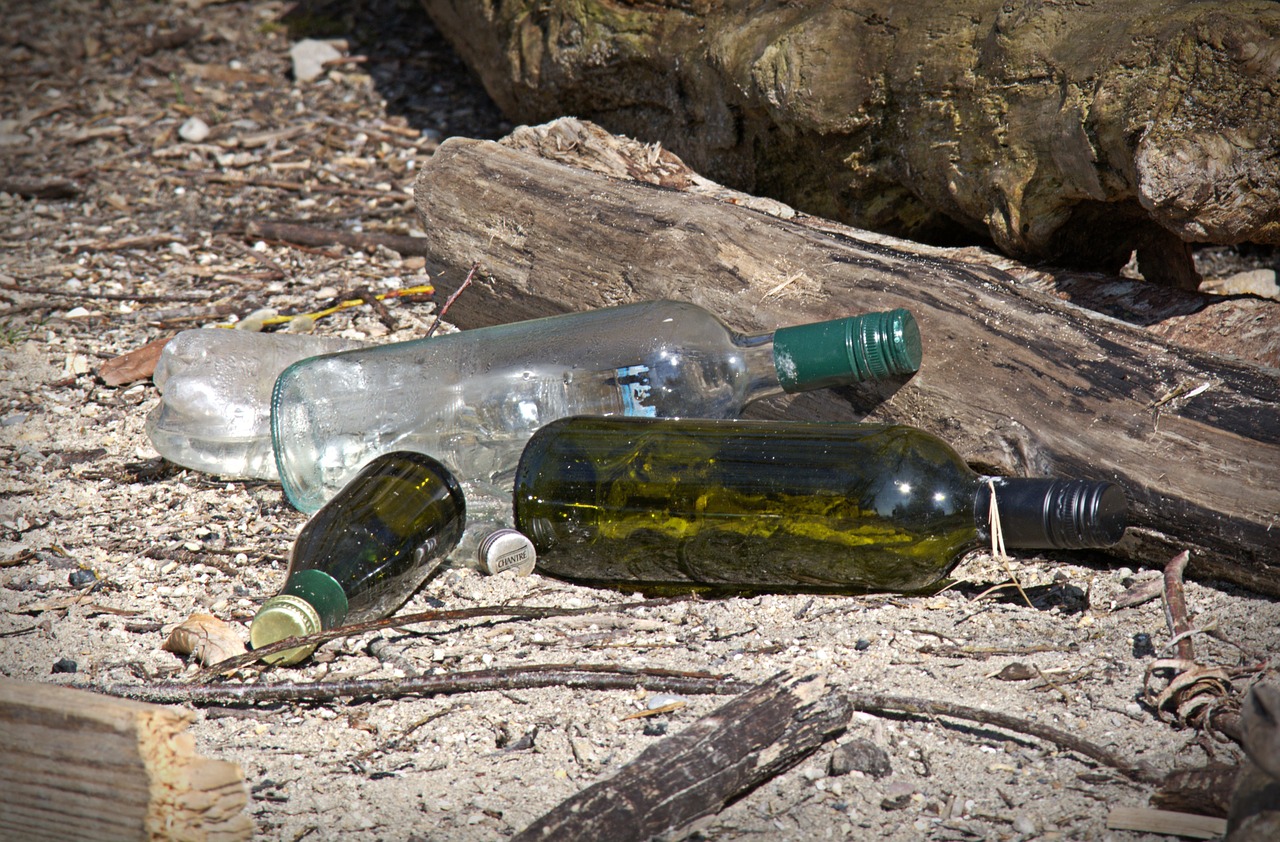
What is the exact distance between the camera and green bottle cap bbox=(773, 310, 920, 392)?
2371 mm

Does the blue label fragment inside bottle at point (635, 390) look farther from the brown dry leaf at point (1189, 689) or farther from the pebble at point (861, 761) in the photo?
the brown dry leaf at point (1189, 689)

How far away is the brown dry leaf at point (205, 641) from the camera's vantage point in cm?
216

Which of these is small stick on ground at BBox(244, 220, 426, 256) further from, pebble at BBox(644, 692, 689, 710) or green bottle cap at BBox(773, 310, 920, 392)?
pebble at BBox(644, 692, 689, 710)

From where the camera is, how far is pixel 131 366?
361 cm

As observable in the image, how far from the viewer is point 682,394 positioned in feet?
8.53

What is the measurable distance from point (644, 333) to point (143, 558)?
1327 mm

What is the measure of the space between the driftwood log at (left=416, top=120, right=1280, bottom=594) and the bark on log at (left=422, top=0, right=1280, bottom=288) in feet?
1.00

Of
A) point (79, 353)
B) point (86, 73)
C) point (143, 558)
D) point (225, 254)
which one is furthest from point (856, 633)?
point (86, 73)

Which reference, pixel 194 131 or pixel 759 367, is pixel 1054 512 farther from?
pixel 194 131

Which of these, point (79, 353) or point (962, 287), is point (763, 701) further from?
point (79, 353)

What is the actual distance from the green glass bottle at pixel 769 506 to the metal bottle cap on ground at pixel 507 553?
30 millimetres

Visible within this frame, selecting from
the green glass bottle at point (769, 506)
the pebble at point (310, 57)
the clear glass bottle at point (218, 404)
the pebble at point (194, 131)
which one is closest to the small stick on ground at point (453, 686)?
the green glass bottle at point (769, 506)

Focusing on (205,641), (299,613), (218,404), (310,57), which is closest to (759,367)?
(299,613)

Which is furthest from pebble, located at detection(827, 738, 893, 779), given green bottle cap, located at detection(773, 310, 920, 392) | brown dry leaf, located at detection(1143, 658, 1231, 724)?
green bottle cap, located at detection(773, 310, 920, 392)
